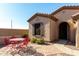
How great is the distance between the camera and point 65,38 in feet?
63.6

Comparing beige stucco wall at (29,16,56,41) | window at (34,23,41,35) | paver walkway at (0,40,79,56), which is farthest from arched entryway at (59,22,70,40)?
paver walkway at (0,40,79,56)

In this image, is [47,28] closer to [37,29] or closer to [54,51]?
[37,29]

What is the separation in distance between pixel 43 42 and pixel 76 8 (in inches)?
186

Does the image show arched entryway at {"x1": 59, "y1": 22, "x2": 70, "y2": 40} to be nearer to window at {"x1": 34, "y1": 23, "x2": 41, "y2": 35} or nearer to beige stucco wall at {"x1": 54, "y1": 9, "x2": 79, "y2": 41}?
beige stucco wall at {"x1": 54, "y1": 9, "x2": 79, "y2": 41}

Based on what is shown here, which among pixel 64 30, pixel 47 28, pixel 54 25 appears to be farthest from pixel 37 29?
pixel 64 30

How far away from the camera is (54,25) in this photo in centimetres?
1938

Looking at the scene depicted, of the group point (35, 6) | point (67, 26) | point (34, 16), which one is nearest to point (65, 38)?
point (67, 26)

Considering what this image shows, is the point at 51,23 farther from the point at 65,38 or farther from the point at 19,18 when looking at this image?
the point at 19,18

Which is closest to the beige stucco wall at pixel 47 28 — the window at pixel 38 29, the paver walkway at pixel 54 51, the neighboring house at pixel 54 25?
the neighboring house at pixel 54 25

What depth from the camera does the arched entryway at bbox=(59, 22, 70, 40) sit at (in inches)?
758

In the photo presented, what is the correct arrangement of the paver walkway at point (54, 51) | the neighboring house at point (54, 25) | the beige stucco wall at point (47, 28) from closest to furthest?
the paver walkway at point (54, 51) < the neighboring house at point (54, 25) < the beige stucco wall at point (47, 28)

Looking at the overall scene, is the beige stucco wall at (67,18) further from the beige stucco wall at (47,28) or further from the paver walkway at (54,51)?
the paver walkway at (54,51)

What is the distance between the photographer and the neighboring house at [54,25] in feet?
60.7

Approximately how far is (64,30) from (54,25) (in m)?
1.25
